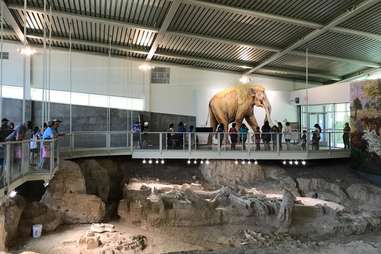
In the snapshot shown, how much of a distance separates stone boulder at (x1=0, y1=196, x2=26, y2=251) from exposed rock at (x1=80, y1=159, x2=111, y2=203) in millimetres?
3863

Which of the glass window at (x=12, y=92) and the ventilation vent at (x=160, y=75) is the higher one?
the ventilation vent at (x=160, y=75)

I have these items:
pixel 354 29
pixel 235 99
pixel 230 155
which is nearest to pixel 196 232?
pixel 230 155

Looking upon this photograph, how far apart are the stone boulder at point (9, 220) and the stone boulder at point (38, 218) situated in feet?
1.14

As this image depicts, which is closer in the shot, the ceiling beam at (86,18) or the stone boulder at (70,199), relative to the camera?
the stone boulder at (70,199)

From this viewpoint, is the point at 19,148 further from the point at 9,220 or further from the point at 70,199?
the point at 70,199

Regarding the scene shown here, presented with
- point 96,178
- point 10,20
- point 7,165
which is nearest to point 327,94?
point 96,178

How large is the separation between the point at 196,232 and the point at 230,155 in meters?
4.74

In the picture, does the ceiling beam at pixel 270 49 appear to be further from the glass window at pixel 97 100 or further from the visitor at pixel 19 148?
the visitor at pixel 19 148

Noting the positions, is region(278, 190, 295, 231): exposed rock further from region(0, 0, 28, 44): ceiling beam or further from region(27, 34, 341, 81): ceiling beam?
region(0, 0, 28, 44): ceiling beam

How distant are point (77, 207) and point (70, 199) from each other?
17.1 inches

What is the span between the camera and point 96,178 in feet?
57.6

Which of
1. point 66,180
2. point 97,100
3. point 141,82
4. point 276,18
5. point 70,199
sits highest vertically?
point 276,18

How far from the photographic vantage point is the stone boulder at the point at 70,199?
14.8m

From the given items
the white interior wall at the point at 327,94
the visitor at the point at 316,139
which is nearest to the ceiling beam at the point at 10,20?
the visitor at the point at 316,139
